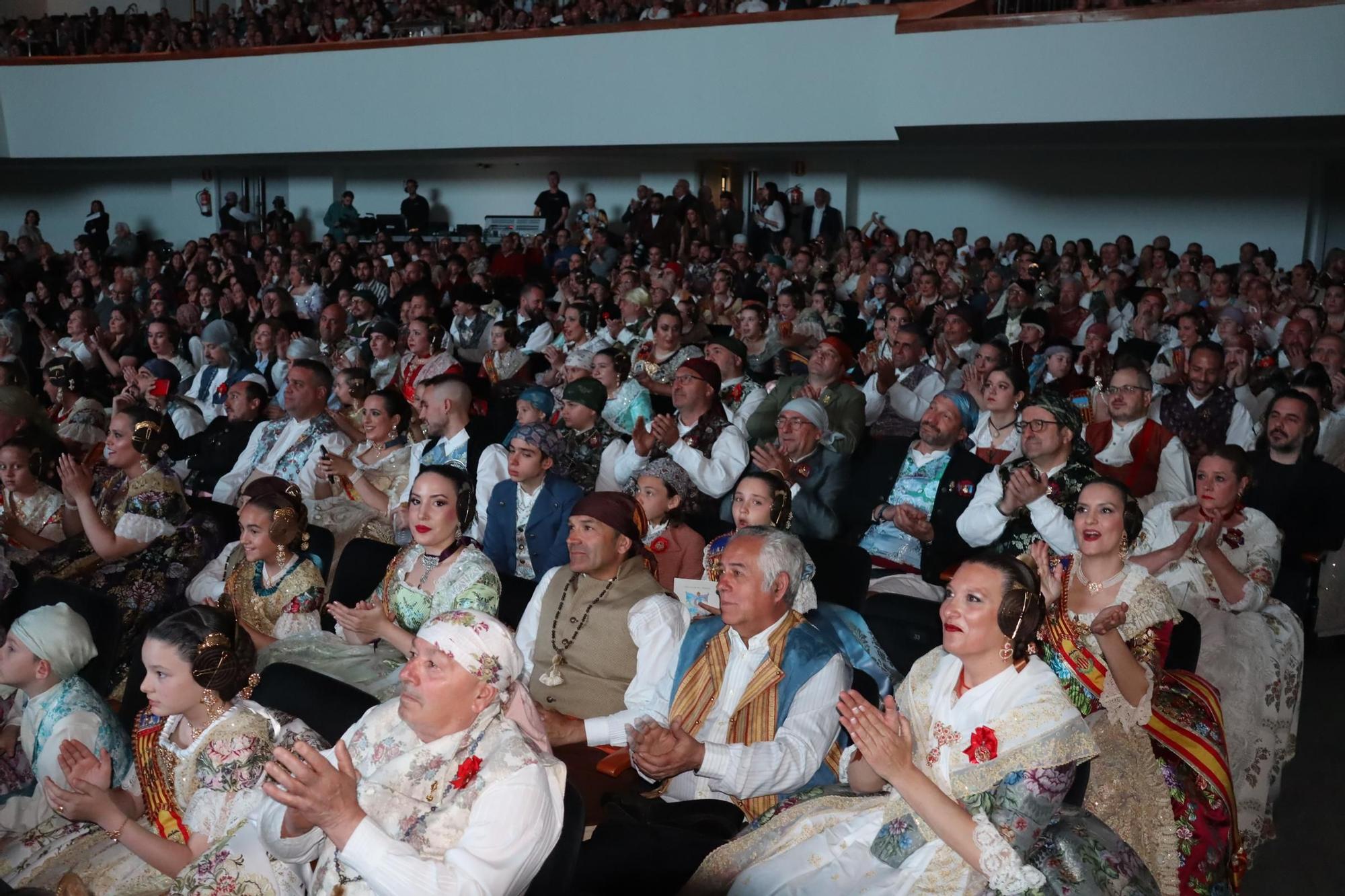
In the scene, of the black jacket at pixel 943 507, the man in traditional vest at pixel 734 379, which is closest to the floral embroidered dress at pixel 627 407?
the man in traditional vest at pixel 734 379

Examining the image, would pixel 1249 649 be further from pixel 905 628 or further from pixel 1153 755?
pixel 905 628

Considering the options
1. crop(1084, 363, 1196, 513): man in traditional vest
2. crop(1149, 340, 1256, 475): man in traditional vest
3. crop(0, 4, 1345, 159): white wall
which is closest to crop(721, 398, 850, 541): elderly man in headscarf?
crop(1084, 363, 1196, 513): man in traditional vest

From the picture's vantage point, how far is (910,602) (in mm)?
3527

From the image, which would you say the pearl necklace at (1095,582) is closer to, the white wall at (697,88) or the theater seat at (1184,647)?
the theater seat at (1184,647)

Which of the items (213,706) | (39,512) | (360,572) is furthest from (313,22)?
(213,706)

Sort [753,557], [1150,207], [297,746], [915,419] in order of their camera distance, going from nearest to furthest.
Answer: [297,746]
[753,557]
[915,419]
[1150,207]

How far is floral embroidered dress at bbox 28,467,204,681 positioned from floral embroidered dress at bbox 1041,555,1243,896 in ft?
9.43

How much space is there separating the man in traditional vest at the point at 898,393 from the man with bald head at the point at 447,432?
208 cm

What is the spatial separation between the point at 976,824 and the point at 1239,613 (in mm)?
1940

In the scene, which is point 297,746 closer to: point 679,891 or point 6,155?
point 679,891

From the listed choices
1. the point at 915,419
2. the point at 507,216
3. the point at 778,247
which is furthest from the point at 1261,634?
the point at 507,216

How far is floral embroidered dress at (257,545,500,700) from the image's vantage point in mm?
3303

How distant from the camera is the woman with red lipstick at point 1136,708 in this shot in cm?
272

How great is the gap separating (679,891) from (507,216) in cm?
1323
